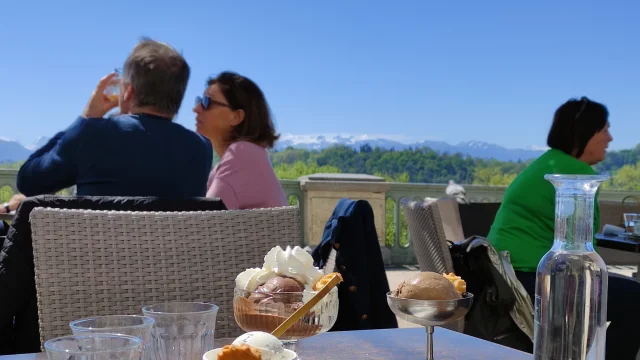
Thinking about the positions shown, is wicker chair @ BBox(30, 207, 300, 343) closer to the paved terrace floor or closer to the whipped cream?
the whipped cream

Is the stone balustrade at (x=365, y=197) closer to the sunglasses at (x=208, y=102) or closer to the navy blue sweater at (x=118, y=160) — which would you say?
the sunglasses at (x=208, y=102)

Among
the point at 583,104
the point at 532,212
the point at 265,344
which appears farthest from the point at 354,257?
the point at 583,104

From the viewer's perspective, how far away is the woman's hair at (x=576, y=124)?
11.5 feet

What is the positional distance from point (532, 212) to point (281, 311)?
2.56 m

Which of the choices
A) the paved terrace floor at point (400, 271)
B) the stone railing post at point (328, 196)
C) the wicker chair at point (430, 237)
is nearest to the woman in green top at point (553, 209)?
the wicker chair at point (430, 237)

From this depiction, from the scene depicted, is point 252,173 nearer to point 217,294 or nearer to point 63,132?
point 63,132

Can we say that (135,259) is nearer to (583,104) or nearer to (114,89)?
(114,89)

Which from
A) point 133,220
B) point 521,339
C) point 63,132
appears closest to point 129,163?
point 63,132

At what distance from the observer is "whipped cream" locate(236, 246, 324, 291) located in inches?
45.3

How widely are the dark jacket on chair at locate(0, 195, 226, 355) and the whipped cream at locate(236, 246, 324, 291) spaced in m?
0.77

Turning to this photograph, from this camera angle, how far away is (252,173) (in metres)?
2.96

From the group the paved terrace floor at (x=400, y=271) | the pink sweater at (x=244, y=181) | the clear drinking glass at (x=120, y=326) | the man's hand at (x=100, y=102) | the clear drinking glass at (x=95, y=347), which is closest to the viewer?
the clear drinking glass at (x=95, y=347)

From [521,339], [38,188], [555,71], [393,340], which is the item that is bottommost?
[521,339]

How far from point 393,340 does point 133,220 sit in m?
0.66
